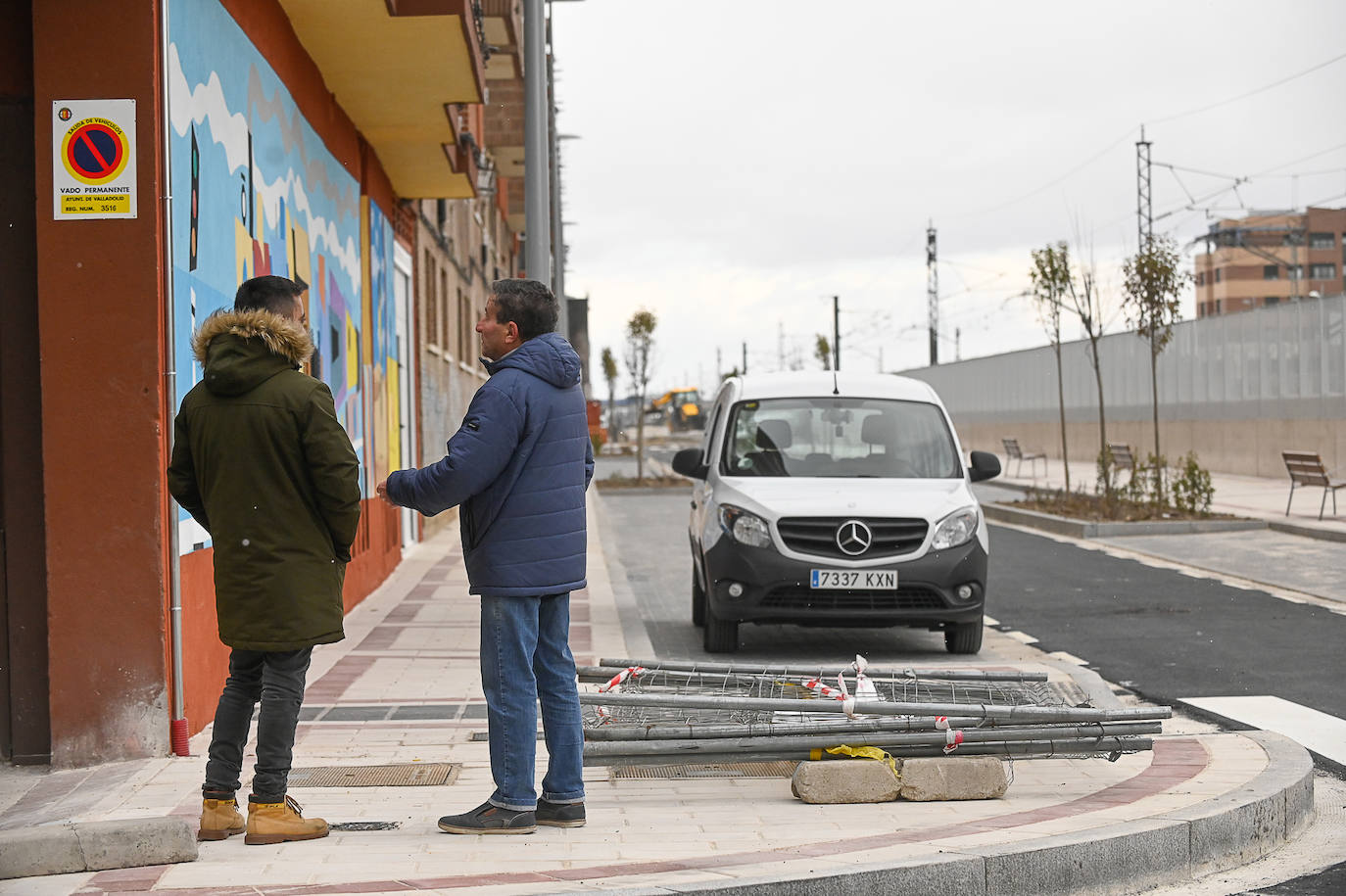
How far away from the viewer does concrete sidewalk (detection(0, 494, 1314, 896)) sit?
4773mm

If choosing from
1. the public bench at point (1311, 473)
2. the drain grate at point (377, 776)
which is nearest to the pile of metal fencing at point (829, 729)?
the drain grate at point (377, 776)

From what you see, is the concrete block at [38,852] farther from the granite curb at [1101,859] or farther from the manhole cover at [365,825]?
the granite curb at [1101,859]

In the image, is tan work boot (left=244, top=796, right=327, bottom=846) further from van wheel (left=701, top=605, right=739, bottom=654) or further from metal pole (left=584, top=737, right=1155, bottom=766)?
van wheel (left=701, top=605, right=739, bottom=654)

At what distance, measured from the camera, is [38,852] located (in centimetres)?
483

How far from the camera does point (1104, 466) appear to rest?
23047 mm

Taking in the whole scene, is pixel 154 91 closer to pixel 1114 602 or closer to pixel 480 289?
pixel 1114 602

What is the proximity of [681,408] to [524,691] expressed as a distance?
95.5 meters

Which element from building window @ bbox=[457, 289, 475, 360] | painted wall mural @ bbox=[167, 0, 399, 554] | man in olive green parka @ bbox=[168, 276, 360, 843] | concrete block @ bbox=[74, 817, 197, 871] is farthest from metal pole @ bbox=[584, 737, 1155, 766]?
building window @ bbox=[457, 289, 475, 360]

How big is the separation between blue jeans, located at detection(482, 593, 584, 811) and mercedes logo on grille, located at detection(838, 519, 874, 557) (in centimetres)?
473

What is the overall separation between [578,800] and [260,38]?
5847mm

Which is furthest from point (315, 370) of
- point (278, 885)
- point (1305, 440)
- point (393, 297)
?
point (1305, 440)

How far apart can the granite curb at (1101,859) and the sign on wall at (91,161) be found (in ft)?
12.7

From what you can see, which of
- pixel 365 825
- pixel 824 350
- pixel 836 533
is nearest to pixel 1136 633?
pixel 836 533

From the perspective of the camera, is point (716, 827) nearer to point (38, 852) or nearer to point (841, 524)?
point (38, 852)
